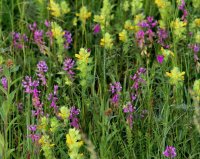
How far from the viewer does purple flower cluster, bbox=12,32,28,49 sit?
3.56 meters

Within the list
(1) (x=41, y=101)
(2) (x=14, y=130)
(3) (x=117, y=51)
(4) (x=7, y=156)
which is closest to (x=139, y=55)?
(3) (x=117, y=51)

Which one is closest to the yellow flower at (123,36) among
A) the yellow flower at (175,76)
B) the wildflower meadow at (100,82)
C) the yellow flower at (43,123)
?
the wildflower meadow at (100,82)

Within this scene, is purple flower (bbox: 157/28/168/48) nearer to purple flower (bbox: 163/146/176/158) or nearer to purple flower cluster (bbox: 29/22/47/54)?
purple flower cluster (bbox: 29/22/47/54)

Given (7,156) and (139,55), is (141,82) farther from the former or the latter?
(7,156)

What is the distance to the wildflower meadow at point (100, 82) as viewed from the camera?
9.23ft

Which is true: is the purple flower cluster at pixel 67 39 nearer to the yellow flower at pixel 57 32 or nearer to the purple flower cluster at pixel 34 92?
the yellow flower at pixel 57 32

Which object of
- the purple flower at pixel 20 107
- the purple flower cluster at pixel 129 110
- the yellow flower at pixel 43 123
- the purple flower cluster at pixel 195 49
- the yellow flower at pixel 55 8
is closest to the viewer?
the yellow flower at pixel 43 123

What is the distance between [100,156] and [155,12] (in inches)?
57.8

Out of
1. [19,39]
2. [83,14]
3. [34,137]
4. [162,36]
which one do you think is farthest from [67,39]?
[34,137]

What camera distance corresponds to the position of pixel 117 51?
11.5ft

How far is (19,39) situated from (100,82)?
2.01 feet

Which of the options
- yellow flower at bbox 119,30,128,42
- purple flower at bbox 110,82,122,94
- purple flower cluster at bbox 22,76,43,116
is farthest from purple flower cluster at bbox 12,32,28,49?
purple flower at bbox 110,82,122,94

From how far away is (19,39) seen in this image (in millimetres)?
3586

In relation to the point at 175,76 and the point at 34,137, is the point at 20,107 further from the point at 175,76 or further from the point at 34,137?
the point at 175,76
